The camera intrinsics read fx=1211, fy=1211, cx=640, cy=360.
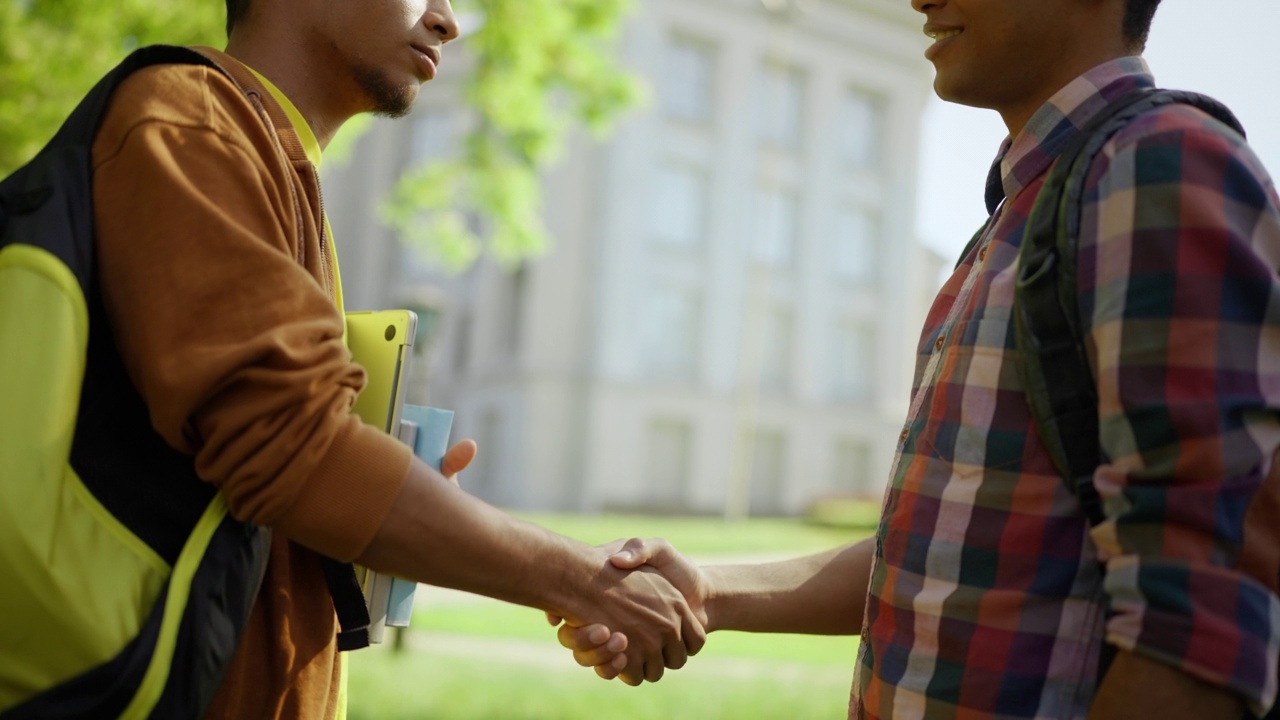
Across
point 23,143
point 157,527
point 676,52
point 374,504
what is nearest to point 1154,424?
point 374,504

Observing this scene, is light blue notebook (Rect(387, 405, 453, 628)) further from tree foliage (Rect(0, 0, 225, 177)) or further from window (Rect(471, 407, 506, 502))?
window (Rect(471, 407, 506, 502))

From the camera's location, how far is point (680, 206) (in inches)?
1553

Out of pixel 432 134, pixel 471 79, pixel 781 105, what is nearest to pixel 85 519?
pixel 471 79

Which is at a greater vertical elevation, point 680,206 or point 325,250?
point 325,250

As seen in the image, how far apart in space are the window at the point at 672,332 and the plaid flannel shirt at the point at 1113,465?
121ft

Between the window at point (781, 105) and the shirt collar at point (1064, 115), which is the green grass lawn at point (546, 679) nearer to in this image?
the shirt collar at point (1064, 115)

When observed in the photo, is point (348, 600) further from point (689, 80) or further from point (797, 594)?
point (689, 80)

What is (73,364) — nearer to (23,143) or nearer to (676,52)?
(23,143)

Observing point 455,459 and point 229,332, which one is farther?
point 455,459

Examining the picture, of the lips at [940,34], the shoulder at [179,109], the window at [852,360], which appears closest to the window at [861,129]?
the window at [852,360]

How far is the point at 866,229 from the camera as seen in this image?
4312cm

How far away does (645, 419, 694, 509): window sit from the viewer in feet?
126

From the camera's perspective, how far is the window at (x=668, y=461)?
126 feet

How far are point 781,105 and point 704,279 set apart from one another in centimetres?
719
